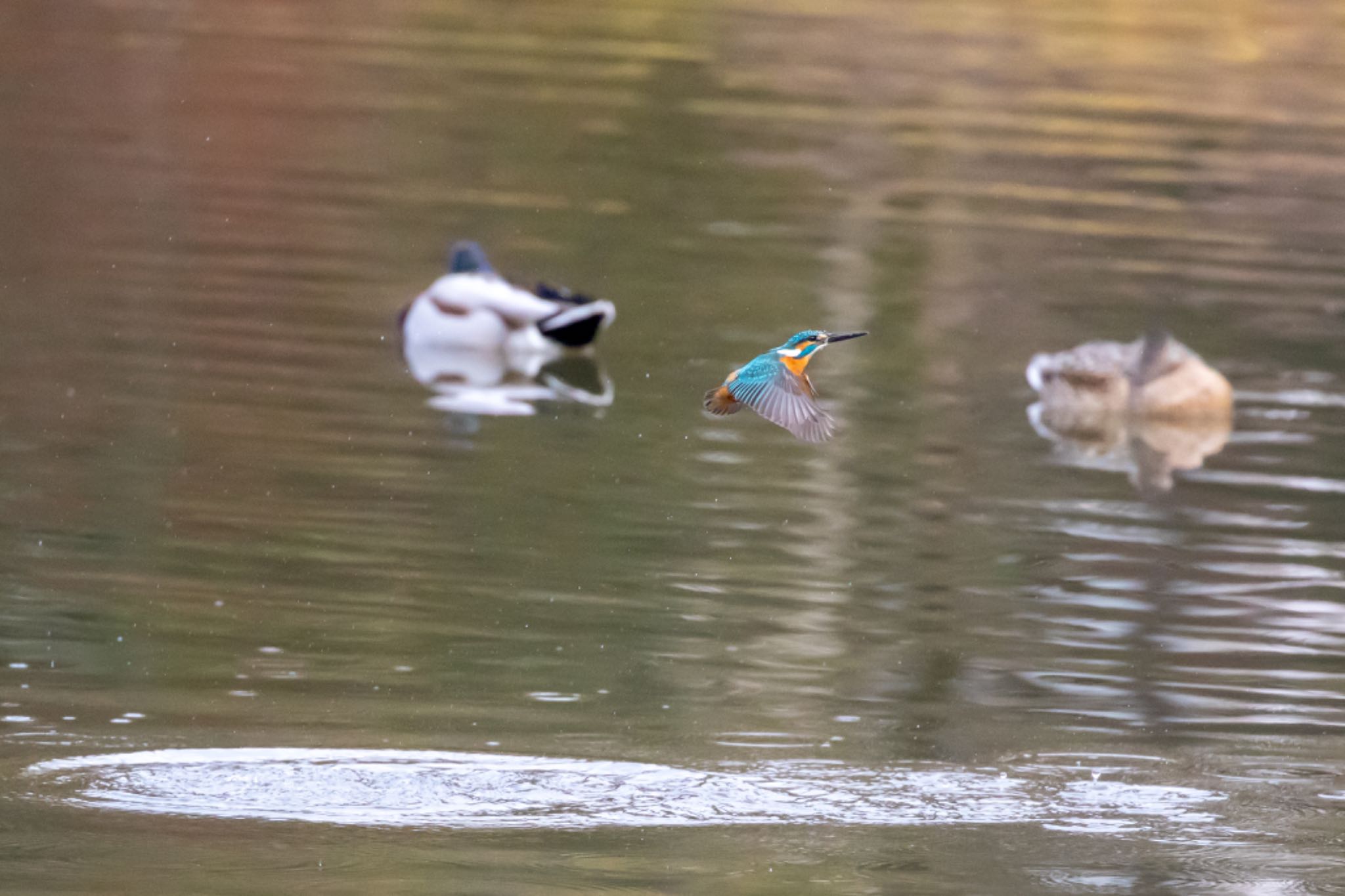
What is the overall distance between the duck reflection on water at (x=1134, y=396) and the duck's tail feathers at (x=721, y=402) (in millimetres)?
5243

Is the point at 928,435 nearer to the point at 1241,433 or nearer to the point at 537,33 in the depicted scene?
the point at 1241,433

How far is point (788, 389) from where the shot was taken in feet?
20.3

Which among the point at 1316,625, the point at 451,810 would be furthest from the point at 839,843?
the point at 1316,625

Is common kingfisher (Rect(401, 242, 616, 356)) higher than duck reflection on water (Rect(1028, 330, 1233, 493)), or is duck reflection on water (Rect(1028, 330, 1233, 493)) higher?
common kingfisher (Rect(401, 242, 616, 356))

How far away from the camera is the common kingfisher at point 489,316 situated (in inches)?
499

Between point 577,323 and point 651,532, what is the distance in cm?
356

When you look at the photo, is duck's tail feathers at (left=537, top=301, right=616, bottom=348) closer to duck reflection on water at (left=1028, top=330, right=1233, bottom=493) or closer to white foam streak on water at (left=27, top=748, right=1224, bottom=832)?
duck reflection on water at (left=1028, top=330, right=1233, bottom=493)

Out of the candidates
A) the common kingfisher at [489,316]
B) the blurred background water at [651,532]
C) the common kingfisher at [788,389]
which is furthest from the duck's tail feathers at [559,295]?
the common kingfisher at [788,389]

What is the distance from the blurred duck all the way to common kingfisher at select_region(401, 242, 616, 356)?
2278mm

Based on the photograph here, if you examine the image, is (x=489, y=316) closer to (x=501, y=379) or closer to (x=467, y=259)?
(x=501, y=379)

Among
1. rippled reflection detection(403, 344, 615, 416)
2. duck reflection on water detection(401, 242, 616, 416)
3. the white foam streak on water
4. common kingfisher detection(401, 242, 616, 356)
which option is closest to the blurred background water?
the white foam streak on water

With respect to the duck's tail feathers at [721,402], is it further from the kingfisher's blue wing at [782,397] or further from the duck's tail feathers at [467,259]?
the duck's tail feathers at [467,259]

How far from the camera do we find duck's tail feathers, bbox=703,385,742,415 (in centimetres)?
634

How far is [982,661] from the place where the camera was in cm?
766
